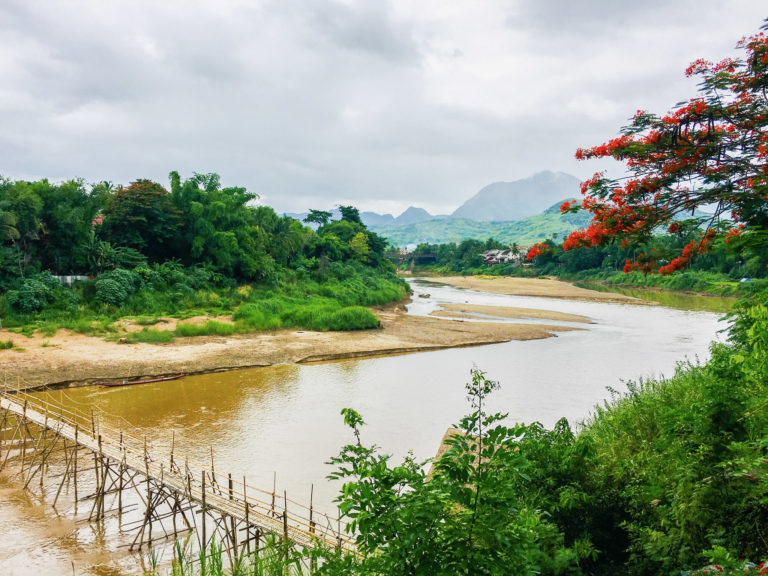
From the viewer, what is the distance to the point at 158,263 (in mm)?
35250

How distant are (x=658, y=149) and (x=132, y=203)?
34.2 meters

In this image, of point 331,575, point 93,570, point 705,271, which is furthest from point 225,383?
point 705,271

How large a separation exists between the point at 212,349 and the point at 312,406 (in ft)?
32.0

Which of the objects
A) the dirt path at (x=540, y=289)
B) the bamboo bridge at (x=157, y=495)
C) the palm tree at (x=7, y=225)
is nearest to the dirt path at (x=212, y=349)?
the bamboo bridge at (x=157, y=495)

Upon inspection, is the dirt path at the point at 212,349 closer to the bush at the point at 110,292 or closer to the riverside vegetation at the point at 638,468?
the bush at the point at 110,292

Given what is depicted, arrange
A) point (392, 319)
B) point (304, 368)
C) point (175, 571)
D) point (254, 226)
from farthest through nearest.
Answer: point (254, 226) < point (392, 319) < point (304, 368) < point (175, 571)

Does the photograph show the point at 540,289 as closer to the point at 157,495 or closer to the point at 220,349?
the point at 220,349

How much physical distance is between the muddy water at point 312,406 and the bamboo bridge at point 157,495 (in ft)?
1.94

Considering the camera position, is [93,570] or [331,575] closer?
[331,575]

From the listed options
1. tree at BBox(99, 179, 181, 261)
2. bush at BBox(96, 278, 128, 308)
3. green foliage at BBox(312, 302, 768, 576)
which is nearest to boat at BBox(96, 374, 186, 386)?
bush at BBox(96, 278, 128, 308)

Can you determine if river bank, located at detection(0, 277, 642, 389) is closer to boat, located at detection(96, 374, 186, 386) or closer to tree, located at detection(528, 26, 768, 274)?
boat, located at detection(96, 374, 186, 386)

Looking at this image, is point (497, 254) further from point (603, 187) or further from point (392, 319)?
point (603, 187)

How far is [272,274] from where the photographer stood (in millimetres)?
40188

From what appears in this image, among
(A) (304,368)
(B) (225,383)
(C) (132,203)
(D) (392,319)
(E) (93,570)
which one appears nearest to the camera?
(E) (93,570)
